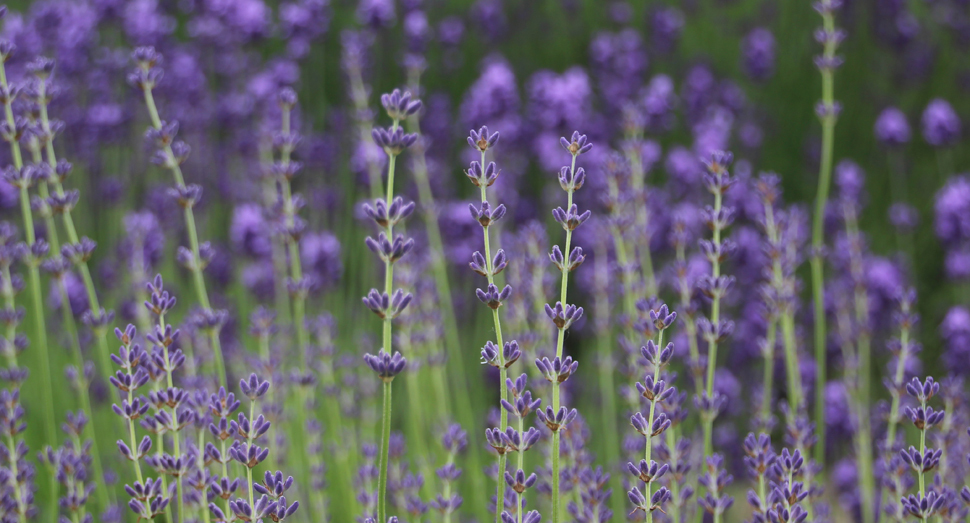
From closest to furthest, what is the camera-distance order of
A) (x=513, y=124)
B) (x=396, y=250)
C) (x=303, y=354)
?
1. (x=396, y=250)
2. (x=303, y=354)
3. (x=513, y=124)

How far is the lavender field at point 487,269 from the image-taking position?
1608 mm

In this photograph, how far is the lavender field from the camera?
1.61m

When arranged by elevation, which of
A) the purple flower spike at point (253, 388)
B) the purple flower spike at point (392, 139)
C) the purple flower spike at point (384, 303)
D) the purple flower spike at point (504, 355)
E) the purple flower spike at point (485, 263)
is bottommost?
the purple flower spike at point (253, 388)

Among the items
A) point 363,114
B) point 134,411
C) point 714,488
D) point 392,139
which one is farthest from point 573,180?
point 363,114

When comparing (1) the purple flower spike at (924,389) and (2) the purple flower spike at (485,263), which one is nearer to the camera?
(2) the purple flower spike at (485,263)

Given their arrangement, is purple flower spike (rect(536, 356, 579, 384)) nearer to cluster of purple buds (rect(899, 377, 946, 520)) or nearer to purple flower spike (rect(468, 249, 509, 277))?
purple flower spike (rect(468, 249, 509, 277))

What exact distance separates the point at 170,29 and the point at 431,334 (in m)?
2.84

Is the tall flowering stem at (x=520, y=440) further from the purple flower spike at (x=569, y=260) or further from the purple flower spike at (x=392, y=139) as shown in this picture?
the purple flower spike at (x=392, y=139)

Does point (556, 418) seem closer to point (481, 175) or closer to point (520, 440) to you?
point (520, 440)

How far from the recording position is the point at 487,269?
4.27 ft

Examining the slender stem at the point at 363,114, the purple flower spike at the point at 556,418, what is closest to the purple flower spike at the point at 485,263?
the purple flower spike at the point at 556,418

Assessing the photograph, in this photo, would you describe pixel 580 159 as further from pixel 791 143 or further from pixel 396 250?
pixel 396 250

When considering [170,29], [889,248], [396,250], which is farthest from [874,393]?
[170,29]

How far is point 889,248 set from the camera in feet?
15.4
